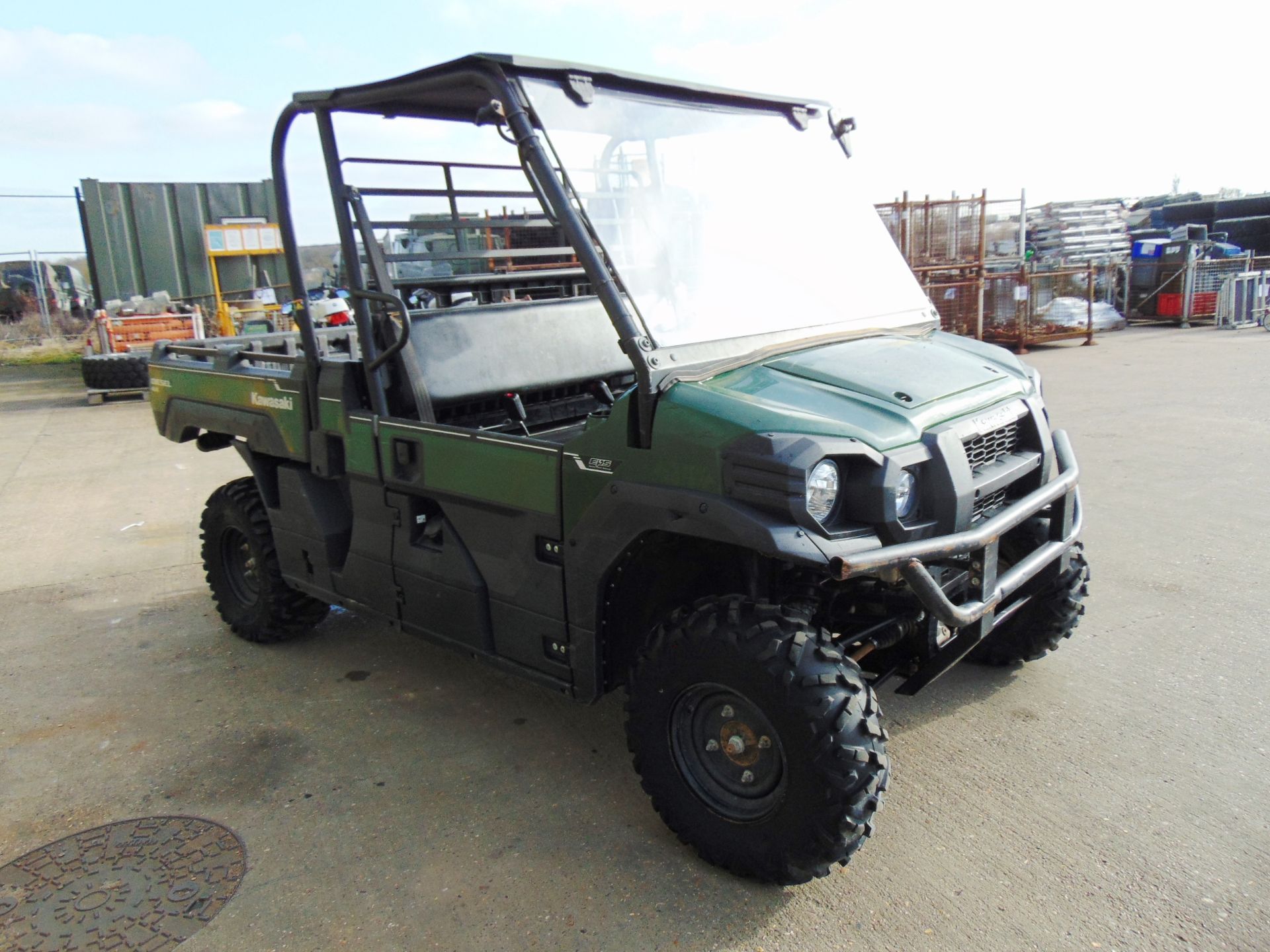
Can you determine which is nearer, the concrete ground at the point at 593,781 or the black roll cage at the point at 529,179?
the concrete ground at the point at 593,781

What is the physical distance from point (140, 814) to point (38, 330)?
20961mm

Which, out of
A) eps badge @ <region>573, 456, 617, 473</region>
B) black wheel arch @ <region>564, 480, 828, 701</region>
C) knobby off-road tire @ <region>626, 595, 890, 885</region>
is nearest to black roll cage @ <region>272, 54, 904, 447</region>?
eps badge @ <region>573, 456, 617, 473</region>

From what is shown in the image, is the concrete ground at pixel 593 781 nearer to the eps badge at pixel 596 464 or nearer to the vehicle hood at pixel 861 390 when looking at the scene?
the eps badge at pixel 596 464

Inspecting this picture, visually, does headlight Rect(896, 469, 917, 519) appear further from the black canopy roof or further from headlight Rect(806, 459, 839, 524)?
the black canopy roof

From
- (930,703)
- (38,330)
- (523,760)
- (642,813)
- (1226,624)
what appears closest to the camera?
(642,813)

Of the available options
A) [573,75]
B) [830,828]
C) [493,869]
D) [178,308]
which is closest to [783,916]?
[830,828]

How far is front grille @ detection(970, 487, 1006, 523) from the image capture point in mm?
2956

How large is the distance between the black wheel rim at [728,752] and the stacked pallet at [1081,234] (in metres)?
21.3

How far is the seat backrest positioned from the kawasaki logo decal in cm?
76

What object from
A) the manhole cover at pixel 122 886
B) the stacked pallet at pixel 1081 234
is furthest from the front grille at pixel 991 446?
the stacked pallet at pixel 1081 234

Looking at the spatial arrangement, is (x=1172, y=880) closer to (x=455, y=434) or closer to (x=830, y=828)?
(x=830, y=828)

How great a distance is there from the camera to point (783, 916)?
2703mm

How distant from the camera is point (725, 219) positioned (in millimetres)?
3379

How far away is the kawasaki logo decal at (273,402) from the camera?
4137 millimetres
